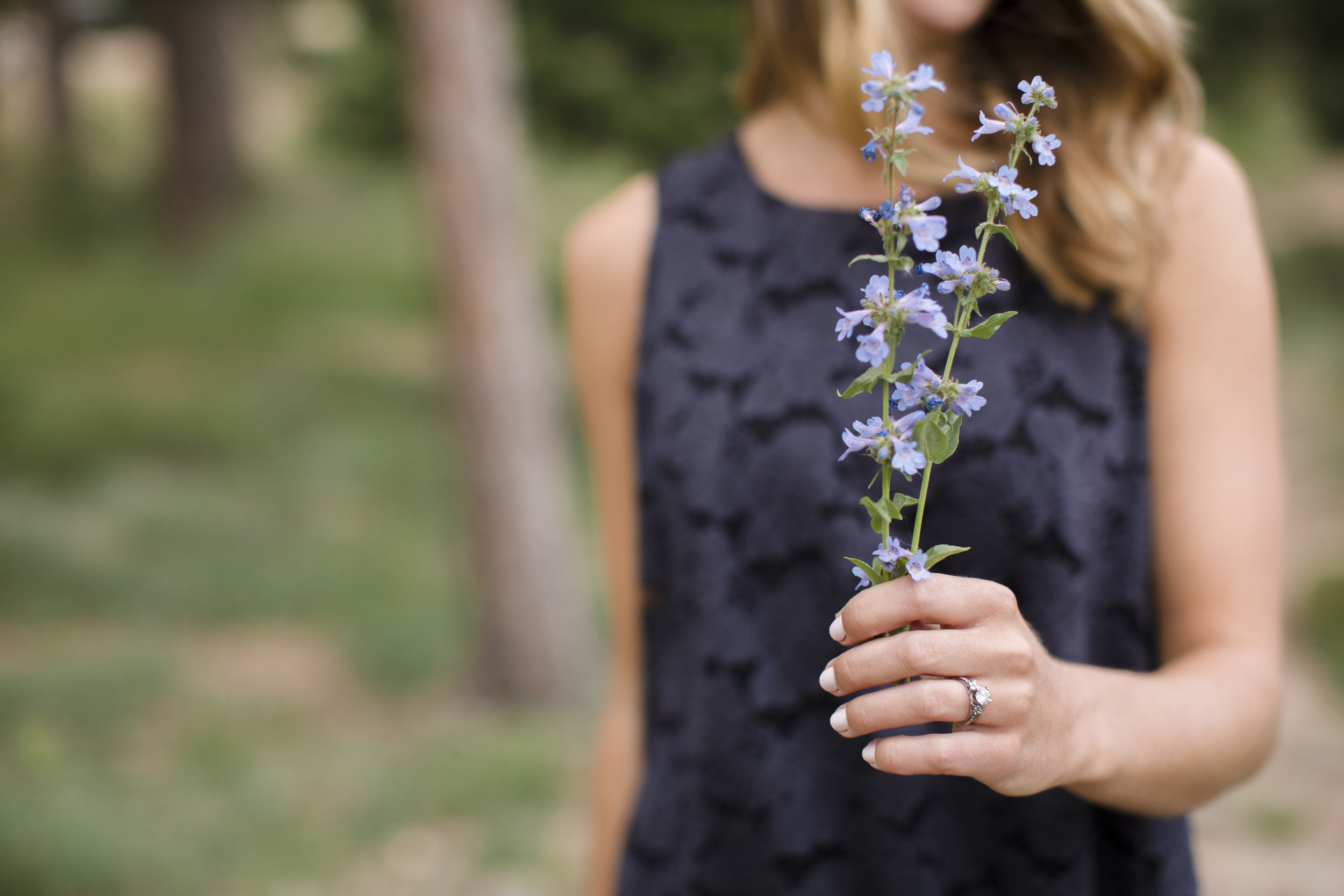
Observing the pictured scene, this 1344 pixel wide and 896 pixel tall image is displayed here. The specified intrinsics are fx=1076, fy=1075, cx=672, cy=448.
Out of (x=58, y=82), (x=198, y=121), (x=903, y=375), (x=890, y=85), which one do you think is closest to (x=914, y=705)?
(x=903, y=375)

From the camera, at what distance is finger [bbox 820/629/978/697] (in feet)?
2.90

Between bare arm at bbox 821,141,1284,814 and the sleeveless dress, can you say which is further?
the sleeveless dress

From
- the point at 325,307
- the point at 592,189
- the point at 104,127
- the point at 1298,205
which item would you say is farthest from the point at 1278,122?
the point at 104,127

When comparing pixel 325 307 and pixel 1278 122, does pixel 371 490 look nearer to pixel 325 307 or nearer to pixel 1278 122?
pixel 325 307

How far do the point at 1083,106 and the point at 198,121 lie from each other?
14599 mm

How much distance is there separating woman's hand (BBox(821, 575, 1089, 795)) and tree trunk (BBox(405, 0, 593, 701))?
203 inches

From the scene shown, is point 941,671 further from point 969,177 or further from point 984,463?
point 984,463

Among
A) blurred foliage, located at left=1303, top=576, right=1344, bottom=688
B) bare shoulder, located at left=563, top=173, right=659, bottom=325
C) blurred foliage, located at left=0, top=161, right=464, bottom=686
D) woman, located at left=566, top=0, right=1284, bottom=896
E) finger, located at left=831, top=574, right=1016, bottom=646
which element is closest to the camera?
finger, located at left=831, top=574, right=1016, bottom=646

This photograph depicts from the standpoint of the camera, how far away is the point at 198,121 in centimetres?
1397

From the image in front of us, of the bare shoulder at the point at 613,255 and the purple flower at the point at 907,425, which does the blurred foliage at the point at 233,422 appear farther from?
the purple flower at the point at 907,425

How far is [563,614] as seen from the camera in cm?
620

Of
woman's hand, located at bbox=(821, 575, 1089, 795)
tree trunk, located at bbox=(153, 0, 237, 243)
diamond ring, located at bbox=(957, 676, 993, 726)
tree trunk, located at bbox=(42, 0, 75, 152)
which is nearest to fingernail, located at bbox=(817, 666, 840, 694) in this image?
woman's hand, located at bbox=(821, 575, 1089, 795)

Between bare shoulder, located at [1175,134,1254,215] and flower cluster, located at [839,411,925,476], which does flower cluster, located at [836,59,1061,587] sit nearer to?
flower cluster, located at [839,411,925,476]

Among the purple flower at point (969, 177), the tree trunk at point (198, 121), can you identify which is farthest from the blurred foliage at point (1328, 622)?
the tree trunk at point (198, 121)
